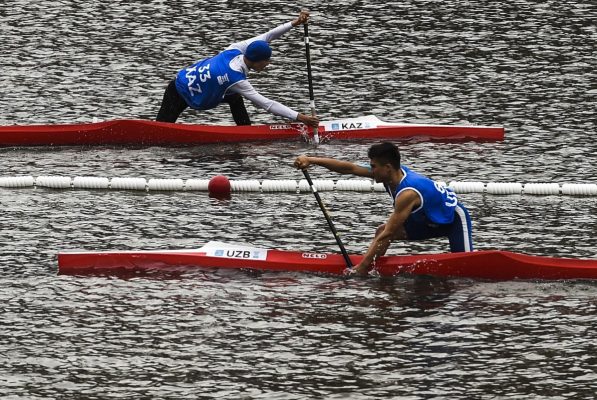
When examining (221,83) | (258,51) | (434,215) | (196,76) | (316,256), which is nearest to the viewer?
(434,215)

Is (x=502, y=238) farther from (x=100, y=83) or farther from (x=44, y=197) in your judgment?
(x=100, y=83)

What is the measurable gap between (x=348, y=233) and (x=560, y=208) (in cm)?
297

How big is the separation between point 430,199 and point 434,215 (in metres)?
0.21

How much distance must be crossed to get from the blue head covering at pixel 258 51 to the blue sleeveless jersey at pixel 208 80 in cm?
39

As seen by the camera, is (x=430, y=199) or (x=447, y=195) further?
(x=447, y=195)

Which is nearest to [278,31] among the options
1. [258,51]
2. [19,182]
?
[258,51]

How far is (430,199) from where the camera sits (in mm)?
15336

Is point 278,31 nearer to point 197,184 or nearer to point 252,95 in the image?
point 252,95

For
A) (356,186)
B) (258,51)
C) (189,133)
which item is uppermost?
(258,51)

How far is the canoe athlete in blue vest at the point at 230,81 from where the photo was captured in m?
21.0

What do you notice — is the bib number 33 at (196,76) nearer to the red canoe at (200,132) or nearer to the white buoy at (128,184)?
the red canoe at (200,132)

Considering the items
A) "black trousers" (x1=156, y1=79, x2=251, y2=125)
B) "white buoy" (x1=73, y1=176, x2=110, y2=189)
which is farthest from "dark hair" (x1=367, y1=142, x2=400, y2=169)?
"black trousers" (x1=156, y1=79, x2=251, y2=125)

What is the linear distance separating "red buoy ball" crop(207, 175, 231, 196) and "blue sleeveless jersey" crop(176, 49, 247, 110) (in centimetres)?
243

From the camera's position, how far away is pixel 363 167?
1577 cm
